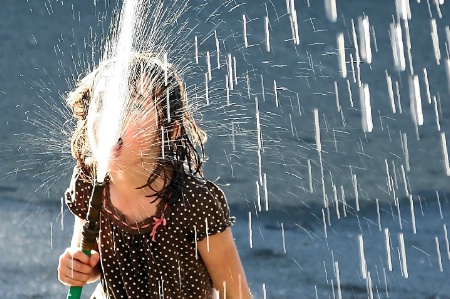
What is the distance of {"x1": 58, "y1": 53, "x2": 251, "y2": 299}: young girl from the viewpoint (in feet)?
5.66

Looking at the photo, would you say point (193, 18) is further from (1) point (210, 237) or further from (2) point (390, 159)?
(1) point (210, 237)

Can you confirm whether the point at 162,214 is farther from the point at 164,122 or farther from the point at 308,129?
the point at 308,129

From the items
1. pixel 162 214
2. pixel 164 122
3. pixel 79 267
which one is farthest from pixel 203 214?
pixel 79 267

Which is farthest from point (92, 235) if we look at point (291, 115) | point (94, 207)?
point (291, 115)

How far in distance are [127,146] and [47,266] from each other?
1566 millimetres

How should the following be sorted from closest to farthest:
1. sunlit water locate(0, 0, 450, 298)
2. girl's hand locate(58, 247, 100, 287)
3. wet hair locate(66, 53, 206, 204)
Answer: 1. girl's hand locate(58, 247, 100, 287)
2. wet hair locate(66, 53, 206, 204)
3. sunlit water locate(0, 0, 450, 298)

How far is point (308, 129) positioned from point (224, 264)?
2.61 metres

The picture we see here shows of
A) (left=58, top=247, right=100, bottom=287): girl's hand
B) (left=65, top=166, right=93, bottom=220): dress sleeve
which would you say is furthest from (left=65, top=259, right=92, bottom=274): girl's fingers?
(left=65, top=166, right=93, bottom=220): dress sleeve

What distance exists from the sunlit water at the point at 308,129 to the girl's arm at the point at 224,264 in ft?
3.62

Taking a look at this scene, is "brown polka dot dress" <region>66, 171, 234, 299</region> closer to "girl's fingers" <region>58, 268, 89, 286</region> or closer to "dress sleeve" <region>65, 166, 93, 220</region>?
"dress sleeve" <region>65, 166, 93, 220</region>

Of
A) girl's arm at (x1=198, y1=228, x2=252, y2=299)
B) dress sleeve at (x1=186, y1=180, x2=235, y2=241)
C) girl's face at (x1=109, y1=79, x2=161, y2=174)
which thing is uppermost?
girl's face at (x1=109, y1=79, x2=161, y2=174)

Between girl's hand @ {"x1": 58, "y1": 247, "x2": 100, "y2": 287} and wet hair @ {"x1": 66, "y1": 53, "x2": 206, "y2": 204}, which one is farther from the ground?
wet hair @ {"x1": 66, "y1": 53, "x2": 206, "y2": 204}

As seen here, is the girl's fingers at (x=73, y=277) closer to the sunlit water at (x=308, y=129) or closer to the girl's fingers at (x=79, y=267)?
the girl's fingers at (x=79, y=267)

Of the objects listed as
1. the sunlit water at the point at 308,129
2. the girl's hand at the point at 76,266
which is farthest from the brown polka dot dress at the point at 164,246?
the sunlit water at the point at 308,129
